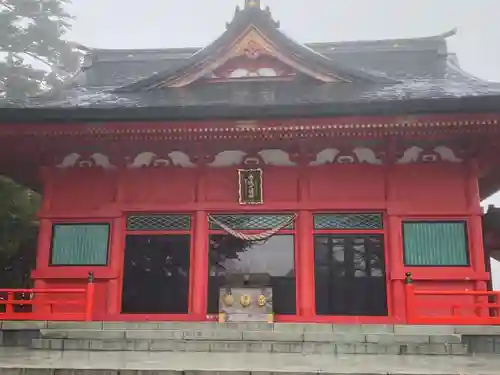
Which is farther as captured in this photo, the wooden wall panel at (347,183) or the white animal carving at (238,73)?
the white animal carving at (238,73)

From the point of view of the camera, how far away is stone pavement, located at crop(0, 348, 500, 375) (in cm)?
639

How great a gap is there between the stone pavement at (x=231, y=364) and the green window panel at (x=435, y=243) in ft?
9.52

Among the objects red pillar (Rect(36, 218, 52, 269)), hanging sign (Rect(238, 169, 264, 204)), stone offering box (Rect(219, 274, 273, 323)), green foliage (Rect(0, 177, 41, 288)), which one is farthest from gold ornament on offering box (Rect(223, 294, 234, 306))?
green foliage (Rect(0, 177, 41, 288))

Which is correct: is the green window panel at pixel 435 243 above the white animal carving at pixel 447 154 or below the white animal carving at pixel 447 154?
below

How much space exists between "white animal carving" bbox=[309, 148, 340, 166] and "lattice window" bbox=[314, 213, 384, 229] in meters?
1.16

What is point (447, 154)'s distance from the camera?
11.5 m

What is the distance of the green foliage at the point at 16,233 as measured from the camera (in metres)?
15.8

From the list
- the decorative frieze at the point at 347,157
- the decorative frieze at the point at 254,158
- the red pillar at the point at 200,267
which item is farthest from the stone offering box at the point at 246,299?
the decorative frieze at the point at 347,157

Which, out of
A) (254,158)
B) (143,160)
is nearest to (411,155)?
(254,158)

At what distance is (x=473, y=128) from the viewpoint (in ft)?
33.8

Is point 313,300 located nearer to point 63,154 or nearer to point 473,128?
point 473,128

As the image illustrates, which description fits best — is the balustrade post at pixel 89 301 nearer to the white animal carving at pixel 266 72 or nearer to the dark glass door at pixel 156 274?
the dark glass door at pixel 156 274

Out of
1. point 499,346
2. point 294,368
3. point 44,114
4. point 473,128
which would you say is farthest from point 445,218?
point 44,114

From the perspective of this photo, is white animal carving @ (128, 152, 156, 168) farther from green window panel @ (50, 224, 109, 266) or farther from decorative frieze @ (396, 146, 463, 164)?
decorative frieze @ (396, 146, 463, 164)
